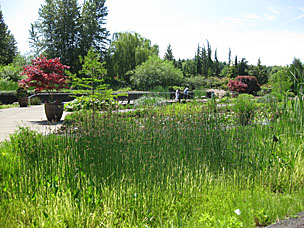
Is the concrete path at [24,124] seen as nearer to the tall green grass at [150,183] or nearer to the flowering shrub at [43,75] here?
the flowering shrub at [43,75]

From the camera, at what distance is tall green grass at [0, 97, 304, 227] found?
225cm

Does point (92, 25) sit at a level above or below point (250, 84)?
above

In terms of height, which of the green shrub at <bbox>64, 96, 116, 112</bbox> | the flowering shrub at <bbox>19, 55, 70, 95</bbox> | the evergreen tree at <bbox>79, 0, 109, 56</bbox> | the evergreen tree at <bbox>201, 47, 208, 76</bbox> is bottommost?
the green shrub at <bbox>64, 96, 116, 112</bbox>

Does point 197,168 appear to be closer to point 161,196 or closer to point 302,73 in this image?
point 161,196

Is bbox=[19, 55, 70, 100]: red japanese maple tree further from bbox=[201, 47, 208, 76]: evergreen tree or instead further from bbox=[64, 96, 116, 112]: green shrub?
bbox=[201, 47, 208, 76]: evergreen tree

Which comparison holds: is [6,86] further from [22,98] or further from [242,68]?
[242,68]

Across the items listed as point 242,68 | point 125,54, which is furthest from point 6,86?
point 242,68

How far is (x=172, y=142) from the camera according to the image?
312 centimetres

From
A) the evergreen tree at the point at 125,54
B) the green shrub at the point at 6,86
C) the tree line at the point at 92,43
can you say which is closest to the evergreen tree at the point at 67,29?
the tree line at the point at 92,43

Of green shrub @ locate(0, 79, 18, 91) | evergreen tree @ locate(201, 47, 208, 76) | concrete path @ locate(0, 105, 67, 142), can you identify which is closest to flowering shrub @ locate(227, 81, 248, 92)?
concrete path @ locate(0, 105, 67, 142)

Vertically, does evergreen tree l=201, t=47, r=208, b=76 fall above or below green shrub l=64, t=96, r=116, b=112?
above

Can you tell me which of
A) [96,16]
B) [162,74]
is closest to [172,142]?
[162,74]

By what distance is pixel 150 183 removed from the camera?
2441mm

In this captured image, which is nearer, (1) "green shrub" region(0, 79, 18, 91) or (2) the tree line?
(1) "green shrub" region(0, 79, 18, 91)
